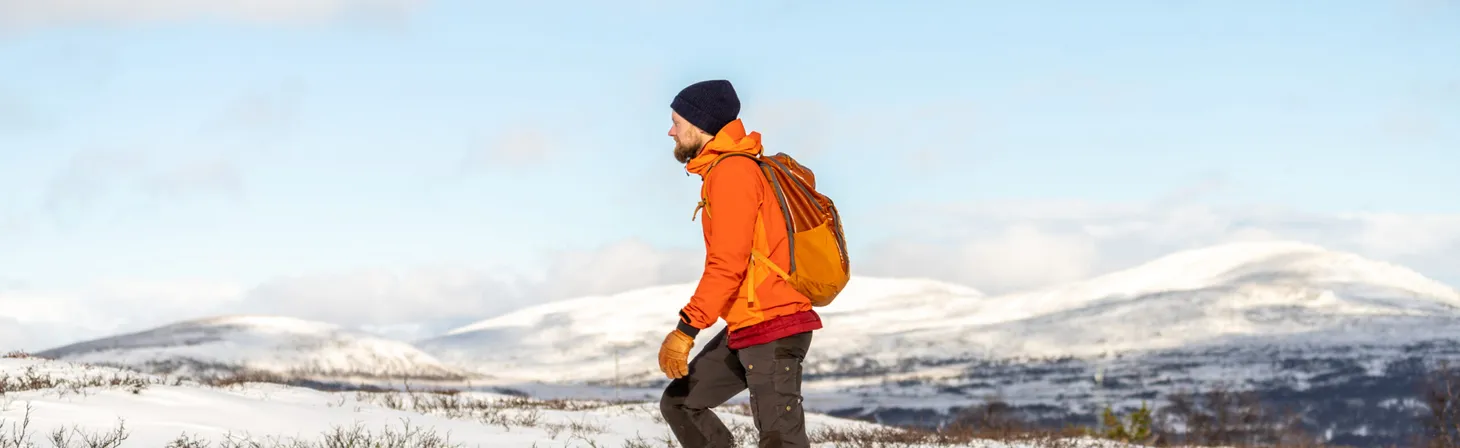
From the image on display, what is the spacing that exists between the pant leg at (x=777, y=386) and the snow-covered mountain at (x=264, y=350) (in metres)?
A: 35.9

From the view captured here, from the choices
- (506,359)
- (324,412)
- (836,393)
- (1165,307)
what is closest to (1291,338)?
(1165,307)

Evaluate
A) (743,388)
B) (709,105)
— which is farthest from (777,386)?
(709,105)

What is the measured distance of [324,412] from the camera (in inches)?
432

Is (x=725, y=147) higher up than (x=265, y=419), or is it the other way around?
(x=725, y=147)

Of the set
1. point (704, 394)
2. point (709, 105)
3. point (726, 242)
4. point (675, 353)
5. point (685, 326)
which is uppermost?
point (709, 105)

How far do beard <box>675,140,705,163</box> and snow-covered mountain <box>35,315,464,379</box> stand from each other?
35697 mm

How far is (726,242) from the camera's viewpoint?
5375 mm

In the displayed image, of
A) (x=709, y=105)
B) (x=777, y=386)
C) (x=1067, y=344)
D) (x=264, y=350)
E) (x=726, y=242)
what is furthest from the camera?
(x=1067, y=344)

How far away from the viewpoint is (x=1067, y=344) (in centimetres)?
8806

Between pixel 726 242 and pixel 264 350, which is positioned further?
pixel 264 350

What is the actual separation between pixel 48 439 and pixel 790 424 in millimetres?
5170

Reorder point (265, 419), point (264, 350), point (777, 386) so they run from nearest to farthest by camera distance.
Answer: point (777, 386) → point (265, 419) → point (264, 350)

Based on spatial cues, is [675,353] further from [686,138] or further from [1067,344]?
[1067,344]

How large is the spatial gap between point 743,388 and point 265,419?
5.50 m
